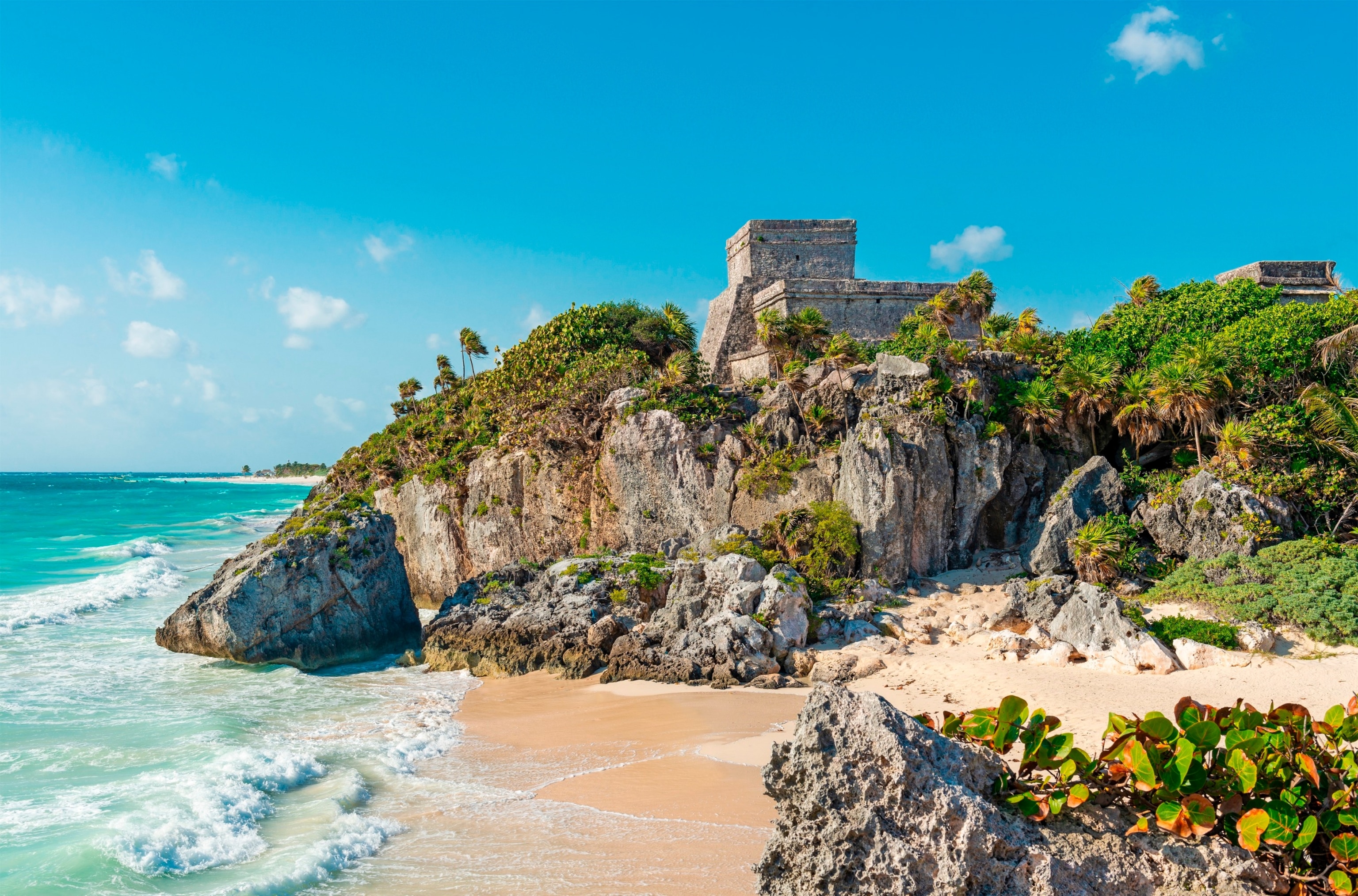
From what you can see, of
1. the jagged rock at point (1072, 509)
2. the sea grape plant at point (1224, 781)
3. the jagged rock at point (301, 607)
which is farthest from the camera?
the jagged rock at point (1072, 509)

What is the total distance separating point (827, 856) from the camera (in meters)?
4.84

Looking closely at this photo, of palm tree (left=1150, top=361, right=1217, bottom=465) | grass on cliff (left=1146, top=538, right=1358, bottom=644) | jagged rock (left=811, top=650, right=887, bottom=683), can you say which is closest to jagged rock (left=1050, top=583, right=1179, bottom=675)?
grass on cliff (left=1146, top=538, right=1358, bottom=644)

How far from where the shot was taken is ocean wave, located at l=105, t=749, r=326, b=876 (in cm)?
760

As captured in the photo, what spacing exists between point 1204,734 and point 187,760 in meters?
11.6

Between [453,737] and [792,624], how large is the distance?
6.80m

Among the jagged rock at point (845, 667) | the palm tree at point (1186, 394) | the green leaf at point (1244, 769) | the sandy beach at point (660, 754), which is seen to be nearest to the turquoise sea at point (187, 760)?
the sandy beach at point (660, 754)

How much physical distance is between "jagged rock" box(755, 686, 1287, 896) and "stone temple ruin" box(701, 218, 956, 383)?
67.8 feet

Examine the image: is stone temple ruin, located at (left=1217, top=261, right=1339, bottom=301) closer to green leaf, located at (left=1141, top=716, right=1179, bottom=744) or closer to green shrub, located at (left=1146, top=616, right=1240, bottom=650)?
green shrub, located at (left=1146, top=616, right=1240, bottom=650)

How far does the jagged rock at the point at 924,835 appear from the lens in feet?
14.6

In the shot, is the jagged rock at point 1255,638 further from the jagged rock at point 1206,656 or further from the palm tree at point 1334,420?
the palm tree at point 1334,420

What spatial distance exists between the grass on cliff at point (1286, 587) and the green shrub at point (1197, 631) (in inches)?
27.2

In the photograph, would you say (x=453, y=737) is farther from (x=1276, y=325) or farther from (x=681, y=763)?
(x=1276, y=325)

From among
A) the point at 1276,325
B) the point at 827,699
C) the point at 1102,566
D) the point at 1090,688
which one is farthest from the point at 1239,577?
the point at 827,699

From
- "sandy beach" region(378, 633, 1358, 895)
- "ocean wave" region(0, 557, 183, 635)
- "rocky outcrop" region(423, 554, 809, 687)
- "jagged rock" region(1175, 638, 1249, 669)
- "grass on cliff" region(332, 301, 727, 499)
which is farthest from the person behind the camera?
"grass on cliff" region(332, 301, 727, 499)
